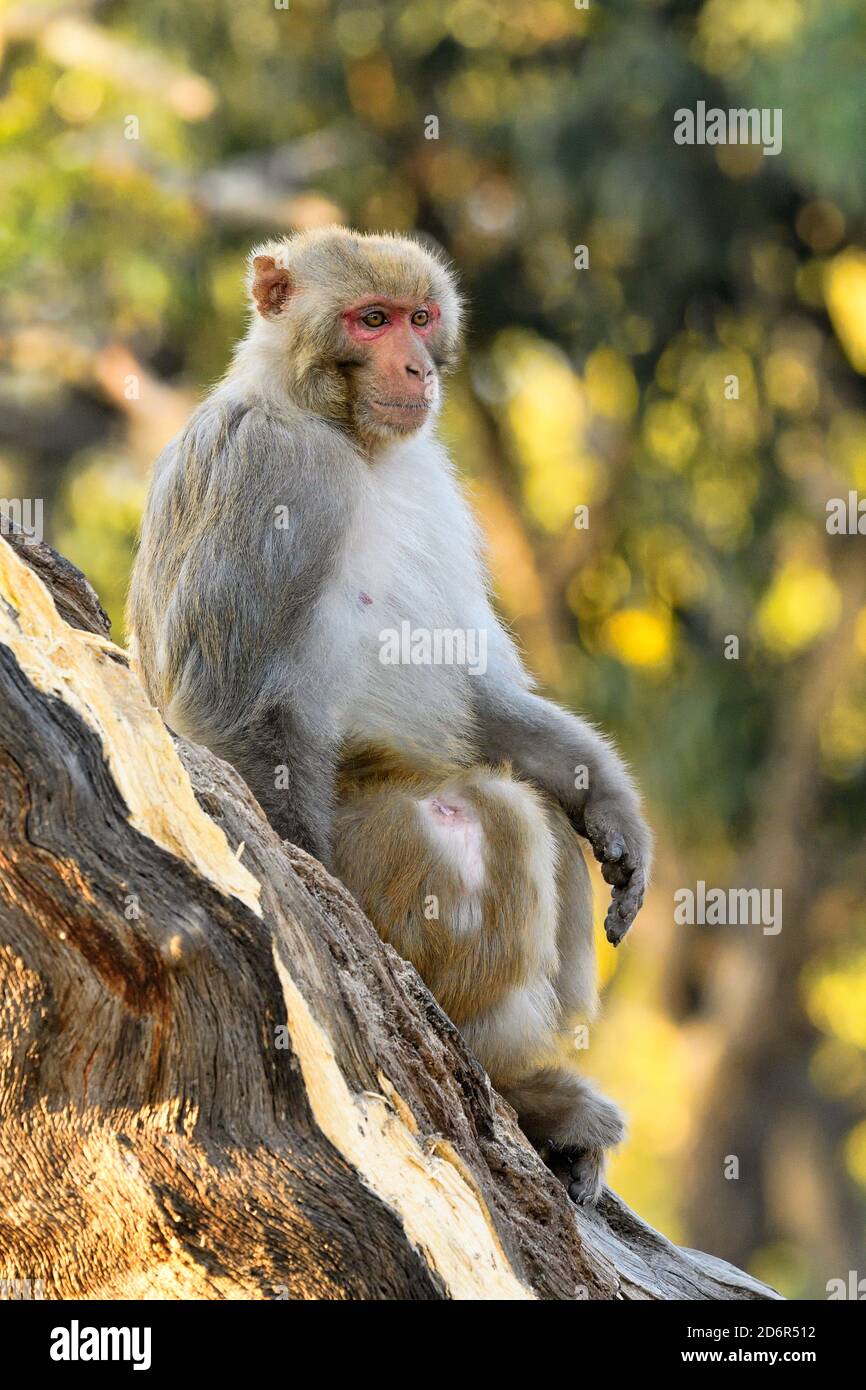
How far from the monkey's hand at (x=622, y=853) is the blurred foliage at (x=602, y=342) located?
932 centimetres

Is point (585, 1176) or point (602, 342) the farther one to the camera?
point (602, 342)

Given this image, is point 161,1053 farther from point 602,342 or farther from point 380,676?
point 602,342

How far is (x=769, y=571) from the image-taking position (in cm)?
1491

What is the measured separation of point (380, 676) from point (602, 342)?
1055cm

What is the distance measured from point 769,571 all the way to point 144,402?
5150mm

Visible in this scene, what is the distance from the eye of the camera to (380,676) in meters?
5.00

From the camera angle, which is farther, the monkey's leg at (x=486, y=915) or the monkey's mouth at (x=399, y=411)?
the monkey's mouth at (x=399, y=411)

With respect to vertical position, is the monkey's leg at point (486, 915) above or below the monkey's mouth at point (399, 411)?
below

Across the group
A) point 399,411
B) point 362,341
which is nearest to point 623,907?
point 399,411

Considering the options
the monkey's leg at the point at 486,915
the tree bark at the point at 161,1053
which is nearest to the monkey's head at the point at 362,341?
the monkey's leg at the point at 486,915

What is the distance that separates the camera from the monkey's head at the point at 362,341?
507 cm

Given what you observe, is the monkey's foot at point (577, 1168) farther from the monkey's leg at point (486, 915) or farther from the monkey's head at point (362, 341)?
Answer: the monkey's head at point (362, 341)
